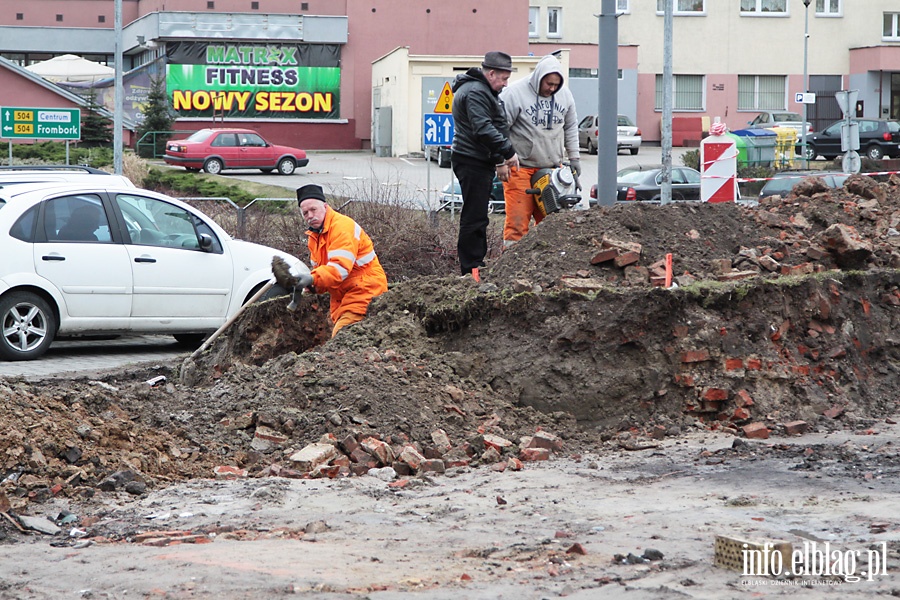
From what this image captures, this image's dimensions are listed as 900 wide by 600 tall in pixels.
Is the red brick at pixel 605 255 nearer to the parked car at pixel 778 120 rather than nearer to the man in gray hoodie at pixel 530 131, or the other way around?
the man in gray hoodie at pixel 530 131

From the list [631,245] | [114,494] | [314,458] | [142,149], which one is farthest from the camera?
[142,149]

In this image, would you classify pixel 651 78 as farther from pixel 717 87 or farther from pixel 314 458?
pixel 314 458

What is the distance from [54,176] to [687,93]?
47.7 meters

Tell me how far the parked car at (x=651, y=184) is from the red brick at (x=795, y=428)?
18.2 metres

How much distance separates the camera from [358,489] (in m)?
6.29

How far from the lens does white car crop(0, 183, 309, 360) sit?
11.1 meters

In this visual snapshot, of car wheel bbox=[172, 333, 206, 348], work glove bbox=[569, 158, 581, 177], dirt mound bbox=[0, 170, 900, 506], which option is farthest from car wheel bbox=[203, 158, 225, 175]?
dirt mound bbox=[0, 170, 900, 506]

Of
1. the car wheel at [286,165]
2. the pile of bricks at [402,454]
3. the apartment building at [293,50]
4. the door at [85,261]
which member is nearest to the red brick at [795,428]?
the pile of bricks at [402,454]

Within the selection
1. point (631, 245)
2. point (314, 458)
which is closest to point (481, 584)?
point (314, 458)

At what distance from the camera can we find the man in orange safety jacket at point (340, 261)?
8.44m

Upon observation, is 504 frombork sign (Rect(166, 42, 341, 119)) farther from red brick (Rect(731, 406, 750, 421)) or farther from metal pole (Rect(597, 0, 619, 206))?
red brick (Rect(731, 406, 750, 421))

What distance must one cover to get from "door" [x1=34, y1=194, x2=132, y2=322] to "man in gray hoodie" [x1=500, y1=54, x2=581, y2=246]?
13.1ft

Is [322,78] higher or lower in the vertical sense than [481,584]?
higher

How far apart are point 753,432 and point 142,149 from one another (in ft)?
134
